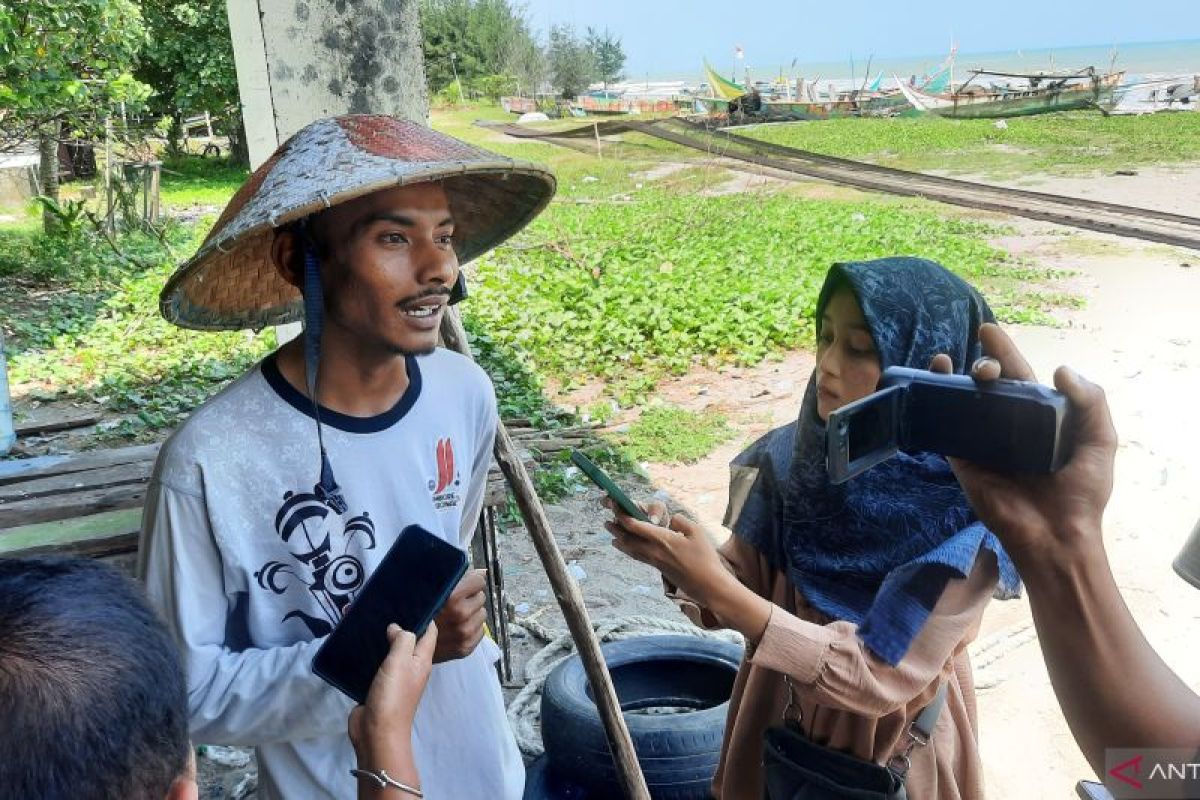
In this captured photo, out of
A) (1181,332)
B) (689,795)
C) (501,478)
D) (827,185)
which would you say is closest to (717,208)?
(827,185)

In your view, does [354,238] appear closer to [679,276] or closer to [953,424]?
[953,424]

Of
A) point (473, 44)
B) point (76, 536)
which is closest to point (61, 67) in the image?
point (76, 536)

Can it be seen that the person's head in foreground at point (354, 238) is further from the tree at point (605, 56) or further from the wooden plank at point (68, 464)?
the tree at point (605, 56)

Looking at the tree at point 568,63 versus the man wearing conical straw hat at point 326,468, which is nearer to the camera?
the man wearing conical straw hat at point 326,468

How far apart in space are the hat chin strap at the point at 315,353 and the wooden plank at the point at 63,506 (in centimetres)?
164

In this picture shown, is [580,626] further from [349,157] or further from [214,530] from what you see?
[349,157]

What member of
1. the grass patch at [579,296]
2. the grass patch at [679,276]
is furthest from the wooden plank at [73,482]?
the grass patch at [679,276]

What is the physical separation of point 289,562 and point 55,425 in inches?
217

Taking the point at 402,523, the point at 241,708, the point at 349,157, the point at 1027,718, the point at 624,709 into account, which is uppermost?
the point at 349,157

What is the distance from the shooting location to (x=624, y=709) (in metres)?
3.25

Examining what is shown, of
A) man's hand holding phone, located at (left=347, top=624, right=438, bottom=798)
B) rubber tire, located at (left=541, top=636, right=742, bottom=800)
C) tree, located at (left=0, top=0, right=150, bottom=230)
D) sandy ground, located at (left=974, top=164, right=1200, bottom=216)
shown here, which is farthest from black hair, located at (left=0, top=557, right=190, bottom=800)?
sandy ground, located at (left=974, top=164, right=1200, bottom=216)

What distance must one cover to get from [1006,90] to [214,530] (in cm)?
2719

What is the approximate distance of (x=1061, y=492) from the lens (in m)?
1.08

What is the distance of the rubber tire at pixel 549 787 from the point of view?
297 cm
